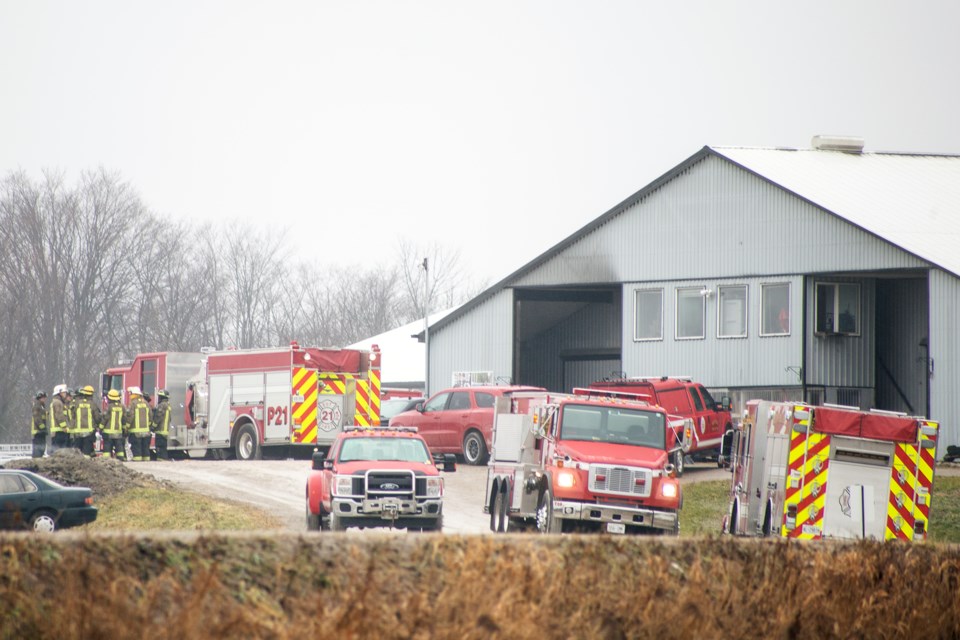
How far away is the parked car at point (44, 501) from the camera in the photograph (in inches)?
845

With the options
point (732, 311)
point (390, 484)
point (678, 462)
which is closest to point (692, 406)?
point (732, 311)

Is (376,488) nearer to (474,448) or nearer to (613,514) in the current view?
(613,514)

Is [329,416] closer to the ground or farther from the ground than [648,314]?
closer to the ground

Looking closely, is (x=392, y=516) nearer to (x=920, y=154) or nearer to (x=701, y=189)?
(x=701, y=189)

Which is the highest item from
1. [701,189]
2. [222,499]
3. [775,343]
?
[701,189]

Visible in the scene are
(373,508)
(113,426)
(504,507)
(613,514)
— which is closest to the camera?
(613,514)

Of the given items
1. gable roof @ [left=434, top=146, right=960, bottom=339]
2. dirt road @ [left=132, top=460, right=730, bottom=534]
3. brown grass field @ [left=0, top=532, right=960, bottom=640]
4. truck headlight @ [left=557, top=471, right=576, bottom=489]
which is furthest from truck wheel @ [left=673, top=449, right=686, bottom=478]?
gable roof @ [left=434, top=146, right=960, bottom=339]

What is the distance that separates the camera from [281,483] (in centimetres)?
2770

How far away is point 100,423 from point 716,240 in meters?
16.9

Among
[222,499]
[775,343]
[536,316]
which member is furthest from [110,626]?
[536,316]

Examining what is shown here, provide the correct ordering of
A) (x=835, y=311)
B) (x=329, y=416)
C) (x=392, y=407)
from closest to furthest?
(x=329, y=416)
(x=835, y=311)
(x=392, y=407)

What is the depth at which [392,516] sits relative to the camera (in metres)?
19.8

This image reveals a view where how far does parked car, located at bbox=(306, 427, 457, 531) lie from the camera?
19.7 metres

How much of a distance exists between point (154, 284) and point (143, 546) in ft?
242
